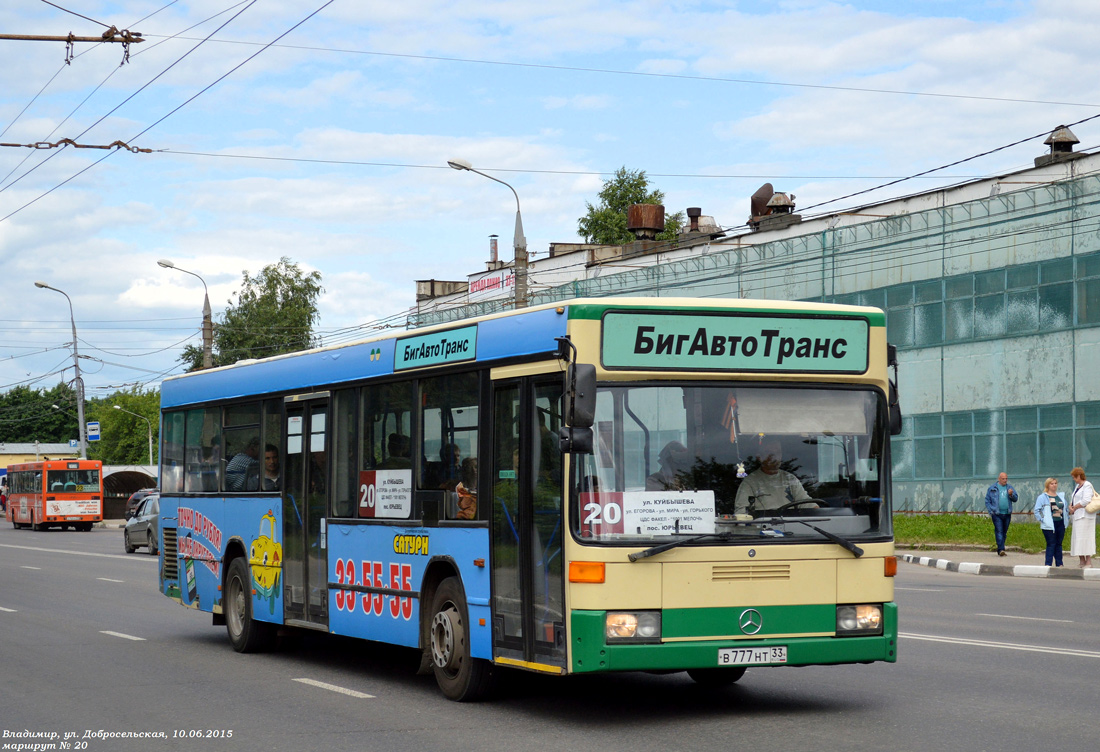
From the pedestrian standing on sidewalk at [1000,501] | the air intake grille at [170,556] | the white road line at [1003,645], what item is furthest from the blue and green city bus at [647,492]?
the pedestrian standing on sidewalk at [1000,501]

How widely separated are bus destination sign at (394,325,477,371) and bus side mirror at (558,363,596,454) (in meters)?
1.80

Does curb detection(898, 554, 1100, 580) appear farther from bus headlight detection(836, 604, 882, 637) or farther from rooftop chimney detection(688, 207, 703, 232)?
rooftop chimney detection(688, 207, 703, 232)

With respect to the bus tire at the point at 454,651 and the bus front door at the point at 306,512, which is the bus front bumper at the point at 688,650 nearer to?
the bus tire at the point at 454,651

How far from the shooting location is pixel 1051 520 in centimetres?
2430

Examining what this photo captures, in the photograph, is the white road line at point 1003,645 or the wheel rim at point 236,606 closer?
the white road line at point 1003,645

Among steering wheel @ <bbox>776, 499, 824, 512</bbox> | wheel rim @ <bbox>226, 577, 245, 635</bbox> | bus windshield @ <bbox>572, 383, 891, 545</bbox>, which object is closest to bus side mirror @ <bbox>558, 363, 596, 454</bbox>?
bus windshield @ <bbox>572, 383, 891, 545</bbox>

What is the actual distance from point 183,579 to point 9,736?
23.2ft

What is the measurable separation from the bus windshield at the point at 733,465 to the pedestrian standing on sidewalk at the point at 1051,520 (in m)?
16.4

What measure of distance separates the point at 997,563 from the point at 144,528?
21.8 m

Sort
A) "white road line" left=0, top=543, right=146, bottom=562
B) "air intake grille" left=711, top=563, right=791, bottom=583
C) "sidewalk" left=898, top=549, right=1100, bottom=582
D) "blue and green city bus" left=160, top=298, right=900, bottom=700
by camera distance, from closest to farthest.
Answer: "blue and green city bus" left=160, top=298, right=900, bottom=700, "air intake grille" left=711, top=563, right=791, bottom=583, "sidewalk" left=898, top=549, right=1100, bottom=582, "white road line" left=0, top=543, right=146, bottom=562

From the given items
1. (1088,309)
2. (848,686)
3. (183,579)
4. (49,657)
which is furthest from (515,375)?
(1088,309)

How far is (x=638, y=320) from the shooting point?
8.72 m

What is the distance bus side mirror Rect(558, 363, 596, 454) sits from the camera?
8180mm

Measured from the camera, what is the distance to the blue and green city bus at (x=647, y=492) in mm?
8430
